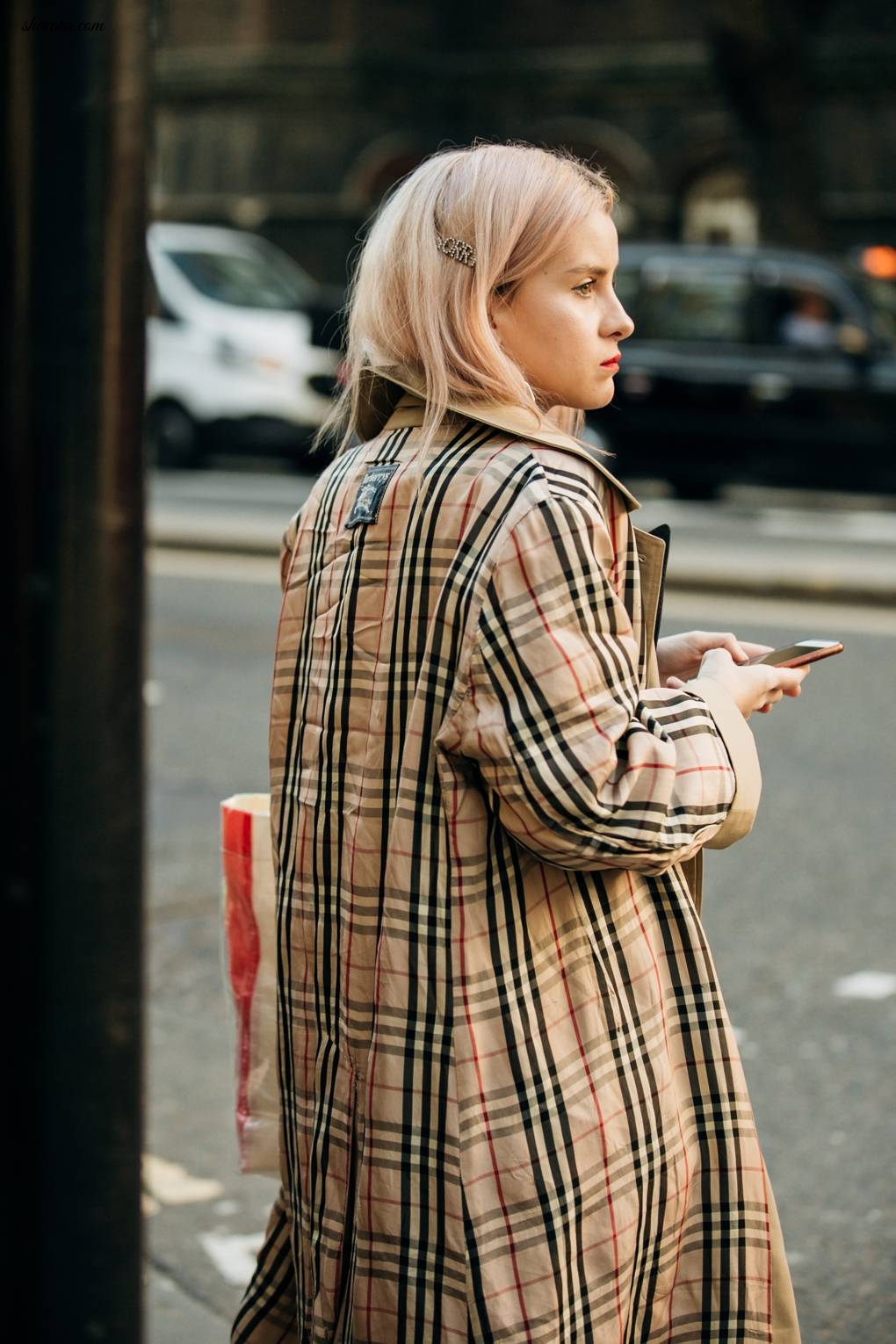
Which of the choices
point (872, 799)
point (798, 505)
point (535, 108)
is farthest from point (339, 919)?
point (535, 108)

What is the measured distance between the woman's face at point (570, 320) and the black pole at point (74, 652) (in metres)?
0.65

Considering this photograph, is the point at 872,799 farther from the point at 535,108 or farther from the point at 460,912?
the point at 535,108

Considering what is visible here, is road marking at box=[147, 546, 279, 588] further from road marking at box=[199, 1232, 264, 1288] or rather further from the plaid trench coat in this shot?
the plaid trench coat

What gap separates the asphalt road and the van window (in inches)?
354

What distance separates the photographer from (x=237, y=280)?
57.3 feet

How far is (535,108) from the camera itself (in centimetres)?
2497

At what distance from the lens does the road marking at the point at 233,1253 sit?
331 centimetres

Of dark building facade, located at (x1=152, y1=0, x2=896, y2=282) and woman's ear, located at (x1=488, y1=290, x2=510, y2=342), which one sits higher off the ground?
dark building facade, located at (x1=152, y1=0, x2=896, y2=282)

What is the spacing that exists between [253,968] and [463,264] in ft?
3.15

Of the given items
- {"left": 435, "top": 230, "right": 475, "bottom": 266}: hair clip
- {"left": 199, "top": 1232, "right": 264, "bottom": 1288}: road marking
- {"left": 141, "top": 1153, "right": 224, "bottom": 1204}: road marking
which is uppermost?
{"left": 435, "top": 230, "right": 475, "bottom": 266}: hair clip

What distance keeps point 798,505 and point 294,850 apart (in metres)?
14.7

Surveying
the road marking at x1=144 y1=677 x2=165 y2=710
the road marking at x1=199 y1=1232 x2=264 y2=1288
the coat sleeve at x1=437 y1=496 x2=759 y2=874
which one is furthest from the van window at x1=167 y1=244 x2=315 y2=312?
the coat sleeve at x1=437 y1=496 x2=759 y2=874

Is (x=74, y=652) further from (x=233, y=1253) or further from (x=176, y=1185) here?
(x=176, y=1185)

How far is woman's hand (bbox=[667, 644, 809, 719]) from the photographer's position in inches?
83.4
